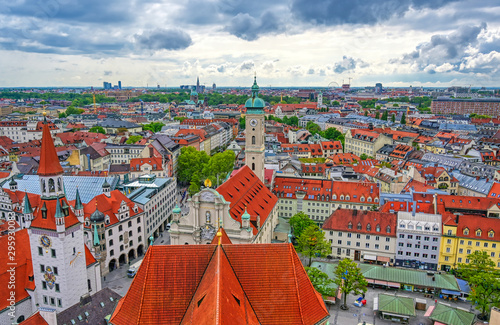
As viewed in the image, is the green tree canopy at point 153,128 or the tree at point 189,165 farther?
the green tree canopy at point 153,128

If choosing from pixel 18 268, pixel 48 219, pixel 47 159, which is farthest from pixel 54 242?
pixel 47 159

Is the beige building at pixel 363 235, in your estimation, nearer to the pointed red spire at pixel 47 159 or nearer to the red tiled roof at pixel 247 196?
the red tiled roof at pixel 247 196

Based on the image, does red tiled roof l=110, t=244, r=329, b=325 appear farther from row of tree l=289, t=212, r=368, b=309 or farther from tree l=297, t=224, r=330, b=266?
tree l=297, t=224, r=330, b=266

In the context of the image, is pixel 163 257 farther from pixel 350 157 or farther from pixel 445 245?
pixel 350 157

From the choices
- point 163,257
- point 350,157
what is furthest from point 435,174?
point 163,257

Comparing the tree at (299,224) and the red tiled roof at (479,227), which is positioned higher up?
the red tiled roof at (479,227)

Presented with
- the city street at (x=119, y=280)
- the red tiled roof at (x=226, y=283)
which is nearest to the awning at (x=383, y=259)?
the red tiled roof at (x=226, y=283)

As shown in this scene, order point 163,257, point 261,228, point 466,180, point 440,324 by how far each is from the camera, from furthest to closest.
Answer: point 466,180 → point 261,228 → point 440,324 → point 163,257
